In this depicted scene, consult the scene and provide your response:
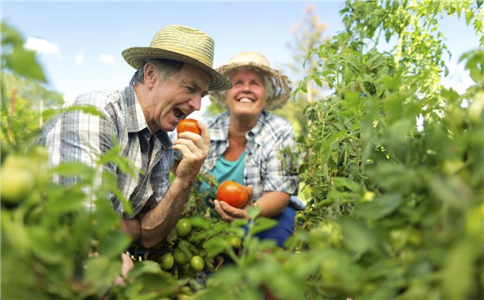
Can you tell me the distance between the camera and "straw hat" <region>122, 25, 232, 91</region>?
6.40 feet

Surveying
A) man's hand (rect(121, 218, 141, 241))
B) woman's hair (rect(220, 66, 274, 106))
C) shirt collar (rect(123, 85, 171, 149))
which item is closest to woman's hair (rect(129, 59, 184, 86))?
shirt collar (rect(123, 85, 171, 149))

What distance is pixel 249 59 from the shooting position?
9.77ft

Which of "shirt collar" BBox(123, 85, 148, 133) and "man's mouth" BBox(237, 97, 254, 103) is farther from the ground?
"man's mouth" BBox(237, 97, 254, 103)

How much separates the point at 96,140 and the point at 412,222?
51.5 inches

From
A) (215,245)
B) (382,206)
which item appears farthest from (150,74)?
(382,206)

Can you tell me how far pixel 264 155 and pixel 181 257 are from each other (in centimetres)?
96

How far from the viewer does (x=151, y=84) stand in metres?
2.00

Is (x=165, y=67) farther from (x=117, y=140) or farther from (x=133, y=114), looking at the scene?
(x=117, y=140)

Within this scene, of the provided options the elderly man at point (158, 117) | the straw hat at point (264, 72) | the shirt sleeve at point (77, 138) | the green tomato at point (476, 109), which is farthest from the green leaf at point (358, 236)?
the straw hat at point (264, 72)

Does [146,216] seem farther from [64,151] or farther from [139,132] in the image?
[64,151]

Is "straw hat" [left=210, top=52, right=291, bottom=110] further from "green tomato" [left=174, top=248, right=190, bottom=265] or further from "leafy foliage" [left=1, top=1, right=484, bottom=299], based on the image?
"leafy foliage" [left=1, top=1, right=484, bottom=299]

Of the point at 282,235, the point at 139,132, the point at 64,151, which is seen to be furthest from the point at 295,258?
the point at 282,235

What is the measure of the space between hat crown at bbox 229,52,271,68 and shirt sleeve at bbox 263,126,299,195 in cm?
61

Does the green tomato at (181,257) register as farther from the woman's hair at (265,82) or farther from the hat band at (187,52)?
the woman's hair at (265,82)
